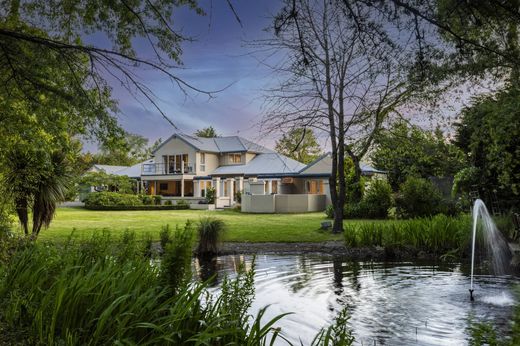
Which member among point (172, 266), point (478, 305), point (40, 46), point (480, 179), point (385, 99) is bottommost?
point (478, 305)

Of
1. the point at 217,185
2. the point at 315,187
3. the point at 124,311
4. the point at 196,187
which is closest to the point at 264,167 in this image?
the point at 217,185

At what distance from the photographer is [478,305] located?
24.9ft

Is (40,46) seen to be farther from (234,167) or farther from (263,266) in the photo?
(234,167)

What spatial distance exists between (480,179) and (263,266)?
11165 millimetres

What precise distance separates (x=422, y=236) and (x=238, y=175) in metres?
30.8

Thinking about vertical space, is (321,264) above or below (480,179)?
below

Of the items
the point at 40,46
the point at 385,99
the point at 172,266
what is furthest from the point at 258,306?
the point at 385,99

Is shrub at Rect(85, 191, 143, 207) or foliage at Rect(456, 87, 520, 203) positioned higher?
foliage at Rect(456, 87, 520, 203)

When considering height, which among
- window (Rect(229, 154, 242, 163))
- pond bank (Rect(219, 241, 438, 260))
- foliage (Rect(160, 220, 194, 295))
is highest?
window (Rect(229, 154, 242, 163))

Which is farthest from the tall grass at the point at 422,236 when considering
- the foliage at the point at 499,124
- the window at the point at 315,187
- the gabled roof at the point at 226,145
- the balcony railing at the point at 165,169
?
the balcony railing at the point at 165,169

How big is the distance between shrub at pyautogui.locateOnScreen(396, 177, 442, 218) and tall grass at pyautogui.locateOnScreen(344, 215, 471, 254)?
8.80 meters

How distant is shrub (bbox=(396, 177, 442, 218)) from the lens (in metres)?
23.0

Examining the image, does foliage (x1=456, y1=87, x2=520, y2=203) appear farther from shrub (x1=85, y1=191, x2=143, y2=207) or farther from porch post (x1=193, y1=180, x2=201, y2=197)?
porch post (x1=193, y1=180, x2=201, y2=197)

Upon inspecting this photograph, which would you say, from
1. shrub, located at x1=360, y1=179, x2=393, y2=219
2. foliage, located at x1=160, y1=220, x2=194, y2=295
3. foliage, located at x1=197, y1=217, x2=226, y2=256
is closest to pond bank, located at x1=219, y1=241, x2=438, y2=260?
foliage, located at x1=197, y1=217, x2=226, y2=256
